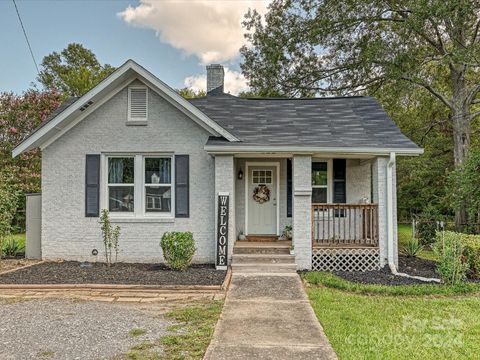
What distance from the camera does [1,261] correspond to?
10.2 m

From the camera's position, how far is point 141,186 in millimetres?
10008

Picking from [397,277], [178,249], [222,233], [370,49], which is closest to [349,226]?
[397,277]

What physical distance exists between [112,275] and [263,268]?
3357 mm

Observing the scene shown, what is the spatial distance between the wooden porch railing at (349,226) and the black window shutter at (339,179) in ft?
2.13

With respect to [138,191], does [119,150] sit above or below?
above

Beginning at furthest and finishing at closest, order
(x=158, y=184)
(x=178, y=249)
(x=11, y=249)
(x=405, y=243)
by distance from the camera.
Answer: (x=405, y=243) < (x=11, y=249) < (x=158, y=184) < (x=178, y=249)

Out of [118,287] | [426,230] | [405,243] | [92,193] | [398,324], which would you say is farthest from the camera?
[426,230]

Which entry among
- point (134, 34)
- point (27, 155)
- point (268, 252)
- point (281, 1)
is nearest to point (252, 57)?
point (281, 1)

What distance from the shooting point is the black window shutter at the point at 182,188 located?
982cm

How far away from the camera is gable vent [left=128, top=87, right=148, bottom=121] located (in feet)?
33.0

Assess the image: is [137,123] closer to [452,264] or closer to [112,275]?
[112,275]

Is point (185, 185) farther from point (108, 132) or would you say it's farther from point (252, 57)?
point (252, 57)

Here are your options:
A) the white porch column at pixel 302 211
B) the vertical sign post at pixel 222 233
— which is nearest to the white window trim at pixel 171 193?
the vertical sign post at pixel 222 233

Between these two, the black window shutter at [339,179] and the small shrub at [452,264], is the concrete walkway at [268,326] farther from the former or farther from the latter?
the black window shutter at [339,179]
